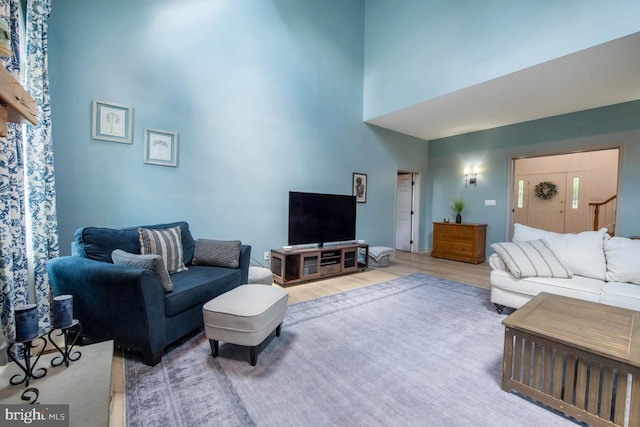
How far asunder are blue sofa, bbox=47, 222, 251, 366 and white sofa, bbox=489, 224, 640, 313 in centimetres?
284

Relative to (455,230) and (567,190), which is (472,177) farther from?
(567,190)

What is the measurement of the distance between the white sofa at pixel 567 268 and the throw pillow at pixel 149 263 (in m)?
3.01

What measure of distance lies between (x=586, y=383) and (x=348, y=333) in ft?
4.72

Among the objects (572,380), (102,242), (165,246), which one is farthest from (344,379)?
(102,242)

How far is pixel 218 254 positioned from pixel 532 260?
10.1 feet

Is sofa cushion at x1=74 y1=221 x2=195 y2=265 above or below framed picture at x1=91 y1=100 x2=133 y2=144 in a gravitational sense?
below

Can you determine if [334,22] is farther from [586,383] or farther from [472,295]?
[586,383]

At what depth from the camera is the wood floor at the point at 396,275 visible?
3.36m

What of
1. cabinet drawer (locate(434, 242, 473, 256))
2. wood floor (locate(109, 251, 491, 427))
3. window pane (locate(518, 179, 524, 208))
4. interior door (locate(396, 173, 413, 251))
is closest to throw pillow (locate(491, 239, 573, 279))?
wood floor (locate(109, 251, 491, 427))

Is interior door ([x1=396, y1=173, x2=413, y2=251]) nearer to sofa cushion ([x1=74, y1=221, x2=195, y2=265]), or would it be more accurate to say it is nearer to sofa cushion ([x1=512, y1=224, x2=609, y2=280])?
sofa cushion ([x1=512, y1=224, x2=609, y2=280])

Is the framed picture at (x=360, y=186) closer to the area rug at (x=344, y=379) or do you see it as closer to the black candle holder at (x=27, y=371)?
the area rug at (x=344, y=379)

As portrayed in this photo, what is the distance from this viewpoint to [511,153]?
509cm

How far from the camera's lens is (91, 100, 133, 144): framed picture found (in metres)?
2.62

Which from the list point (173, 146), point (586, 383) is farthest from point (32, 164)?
point (586, 383)
